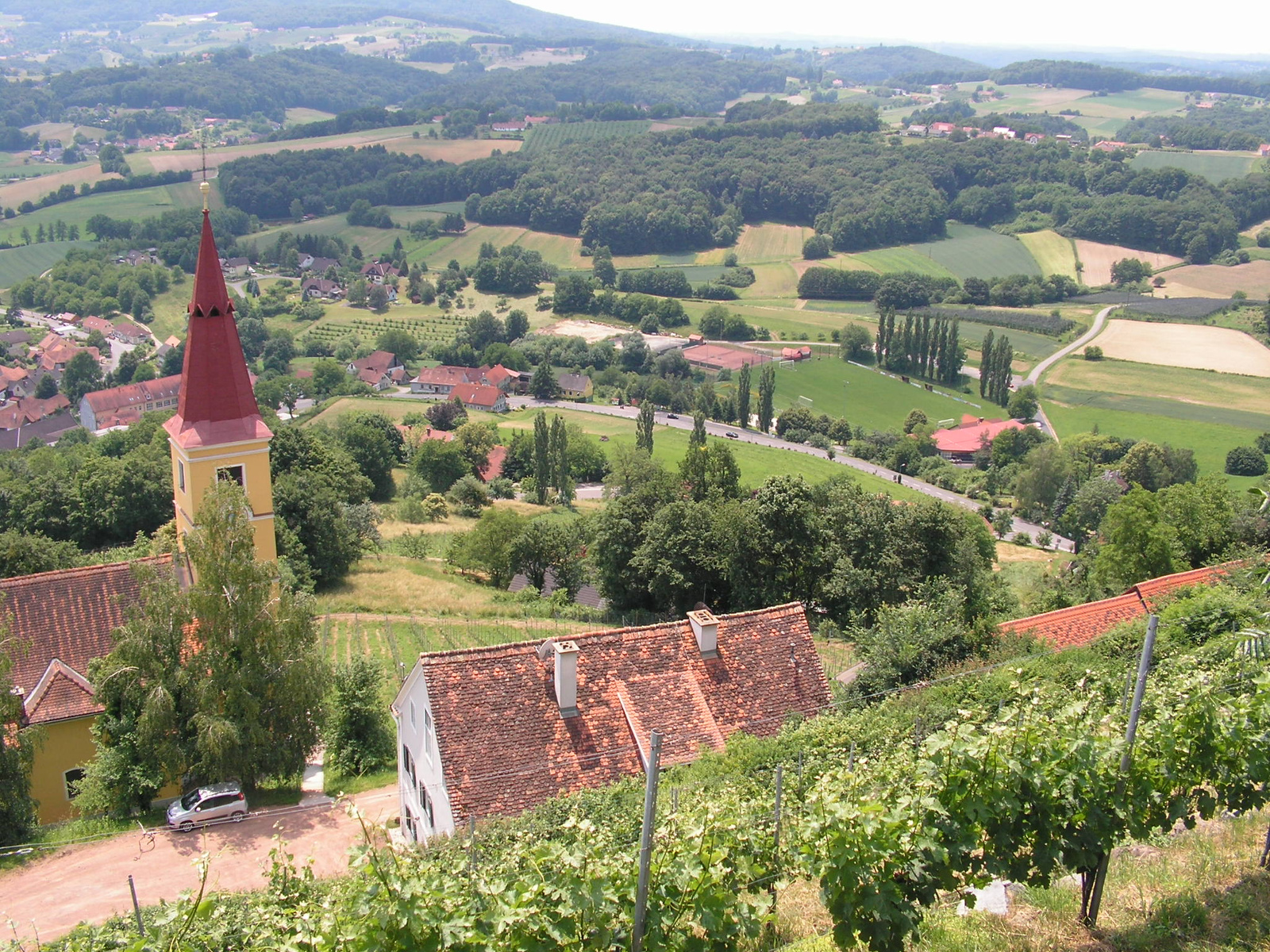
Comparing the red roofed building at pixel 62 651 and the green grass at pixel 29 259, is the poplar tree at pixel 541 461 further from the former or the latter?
the green grass at pixel 29 259

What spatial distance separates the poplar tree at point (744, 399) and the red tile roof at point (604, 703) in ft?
311

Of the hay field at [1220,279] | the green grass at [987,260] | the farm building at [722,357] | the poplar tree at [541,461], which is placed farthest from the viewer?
the green grass at [987,260]

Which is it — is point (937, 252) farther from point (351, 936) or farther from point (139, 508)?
point (351, 936)

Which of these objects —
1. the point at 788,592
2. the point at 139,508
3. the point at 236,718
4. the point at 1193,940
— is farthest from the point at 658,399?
the point at 1193,940

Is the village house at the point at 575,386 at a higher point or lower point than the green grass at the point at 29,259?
lower

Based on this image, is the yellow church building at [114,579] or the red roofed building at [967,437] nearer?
the yellow church building at [114,579]

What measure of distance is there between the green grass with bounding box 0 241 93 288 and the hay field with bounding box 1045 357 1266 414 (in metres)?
165

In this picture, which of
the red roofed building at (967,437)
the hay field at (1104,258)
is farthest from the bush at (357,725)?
the hay field at (1104,258)

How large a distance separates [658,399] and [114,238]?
124m

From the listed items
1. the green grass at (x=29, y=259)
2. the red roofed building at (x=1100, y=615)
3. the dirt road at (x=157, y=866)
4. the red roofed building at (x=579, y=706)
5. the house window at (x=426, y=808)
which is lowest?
the green grass at (x=29, y=259)

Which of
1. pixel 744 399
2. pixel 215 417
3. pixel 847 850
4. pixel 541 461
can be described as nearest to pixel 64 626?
pixel 215 417

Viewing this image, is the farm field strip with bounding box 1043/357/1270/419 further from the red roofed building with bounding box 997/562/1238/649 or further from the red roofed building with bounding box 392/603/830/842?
the red roofed building with bounding box 392/603/830/842

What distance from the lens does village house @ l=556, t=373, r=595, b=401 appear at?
137 m

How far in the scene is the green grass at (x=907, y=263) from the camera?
18550 centimetres
